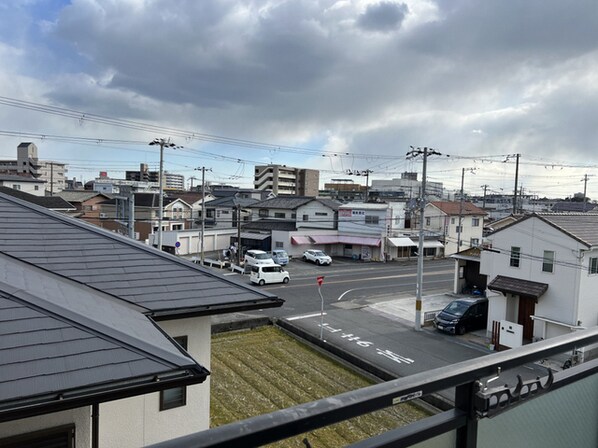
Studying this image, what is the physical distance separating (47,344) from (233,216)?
121 feet

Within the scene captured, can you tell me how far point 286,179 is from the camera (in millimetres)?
76375

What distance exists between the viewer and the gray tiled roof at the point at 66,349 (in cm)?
262

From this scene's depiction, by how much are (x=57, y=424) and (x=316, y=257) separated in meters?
27.9

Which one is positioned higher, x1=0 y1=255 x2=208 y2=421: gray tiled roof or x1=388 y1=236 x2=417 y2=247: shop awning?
x1=0 y1=255 x2=208 y2=421: gray tiled roof

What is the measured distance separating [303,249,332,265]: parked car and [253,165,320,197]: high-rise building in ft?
143

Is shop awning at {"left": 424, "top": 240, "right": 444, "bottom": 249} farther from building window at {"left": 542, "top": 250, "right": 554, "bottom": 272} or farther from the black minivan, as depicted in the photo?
building window at {"left": 542, "top": 250, "right": 554, "bottom": 272}

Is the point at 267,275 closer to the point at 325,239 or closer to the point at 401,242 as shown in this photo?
the point at 325,239

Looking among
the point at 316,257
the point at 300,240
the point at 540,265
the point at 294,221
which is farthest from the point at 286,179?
the point at 540,265

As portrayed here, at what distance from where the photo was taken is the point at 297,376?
38.1 ft

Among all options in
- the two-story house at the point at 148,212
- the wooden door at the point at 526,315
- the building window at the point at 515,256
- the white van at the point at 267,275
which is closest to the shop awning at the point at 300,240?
the two-story house at the point at 148,212

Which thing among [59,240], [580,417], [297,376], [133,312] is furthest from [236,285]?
[297,376]

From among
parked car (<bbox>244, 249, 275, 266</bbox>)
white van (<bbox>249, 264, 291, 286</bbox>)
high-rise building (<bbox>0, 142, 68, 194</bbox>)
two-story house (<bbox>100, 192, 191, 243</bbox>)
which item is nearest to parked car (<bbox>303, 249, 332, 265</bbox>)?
parked car (<bbox>244, 249, 275, 266</bbox>)

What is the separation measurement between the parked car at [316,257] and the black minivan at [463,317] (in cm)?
1436

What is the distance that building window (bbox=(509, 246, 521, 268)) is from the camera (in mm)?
16078
